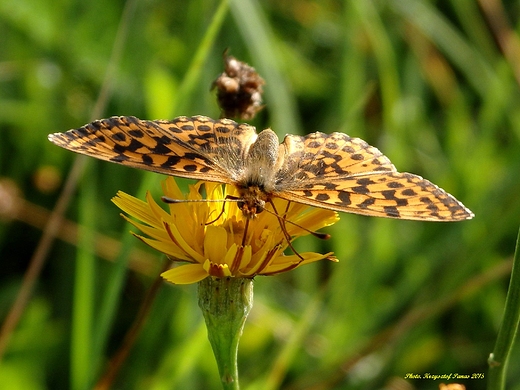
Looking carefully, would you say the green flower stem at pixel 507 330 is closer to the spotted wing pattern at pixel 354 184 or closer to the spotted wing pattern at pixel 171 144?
the spotted wing pattern at pixel 354 184

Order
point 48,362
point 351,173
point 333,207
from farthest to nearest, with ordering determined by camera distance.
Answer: point 48,362, point 351,173, point 333,207

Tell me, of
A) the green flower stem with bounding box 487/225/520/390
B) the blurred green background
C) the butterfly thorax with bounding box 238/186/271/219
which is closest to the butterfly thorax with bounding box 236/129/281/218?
the butterfly thorax with bounding box 238/186/271/219

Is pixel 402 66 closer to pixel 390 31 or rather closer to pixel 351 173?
pixel 390 31

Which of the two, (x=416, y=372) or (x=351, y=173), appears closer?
(x=351, y=173)

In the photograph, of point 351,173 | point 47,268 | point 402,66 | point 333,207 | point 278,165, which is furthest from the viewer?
point 402,66

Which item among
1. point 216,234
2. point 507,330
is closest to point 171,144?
point 216,234

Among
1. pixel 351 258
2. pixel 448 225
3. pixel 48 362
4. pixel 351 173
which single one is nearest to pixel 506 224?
pixel 448 225

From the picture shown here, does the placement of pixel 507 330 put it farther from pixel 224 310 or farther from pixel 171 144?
pixel 171 144
